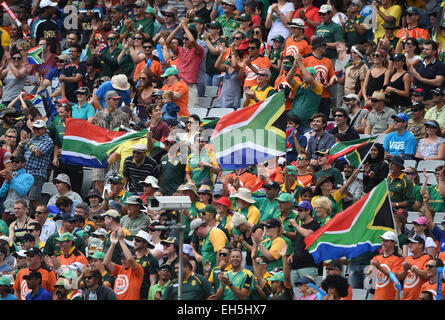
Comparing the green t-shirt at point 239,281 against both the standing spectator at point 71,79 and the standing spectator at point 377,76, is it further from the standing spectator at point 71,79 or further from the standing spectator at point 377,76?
the standing spectator at point 71,79

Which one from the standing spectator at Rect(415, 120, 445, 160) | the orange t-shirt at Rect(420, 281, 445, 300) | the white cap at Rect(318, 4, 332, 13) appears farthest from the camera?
the white cap at Rect(318, 4, 332, 13)

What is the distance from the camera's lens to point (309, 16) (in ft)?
72.6

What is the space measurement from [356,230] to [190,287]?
218cm

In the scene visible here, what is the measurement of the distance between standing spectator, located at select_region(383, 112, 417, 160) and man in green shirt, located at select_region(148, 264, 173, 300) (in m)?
4.47

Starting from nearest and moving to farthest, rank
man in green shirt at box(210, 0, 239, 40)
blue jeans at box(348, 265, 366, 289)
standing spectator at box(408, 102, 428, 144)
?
1. blue jeans at box(348, 265, 366, 289)
2. standing spectator at box(408, 102, 428, 144)
3. man in green shirt at box(210, 0, 239, 40)

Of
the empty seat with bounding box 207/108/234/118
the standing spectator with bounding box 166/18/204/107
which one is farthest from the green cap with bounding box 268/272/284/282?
the standing spectator with bounding box 166/18/204/107

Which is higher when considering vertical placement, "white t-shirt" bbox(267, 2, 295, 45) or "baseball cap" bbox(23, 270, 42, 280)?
"white t-shirt" bbox(267, 2, 295, 45)

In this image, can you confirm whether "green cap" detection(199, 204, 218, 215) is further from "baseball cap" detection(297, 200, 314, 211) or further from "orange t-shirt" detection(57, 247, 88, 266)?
"orange t-shirt" detection(57, 247, 88, 266)

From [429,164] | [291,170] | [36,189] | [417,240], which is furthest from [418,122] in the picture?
[36,189]

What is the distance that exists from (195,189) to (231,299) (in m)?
3.09

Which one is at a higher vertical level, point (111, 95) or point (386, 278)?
point (111, 95)

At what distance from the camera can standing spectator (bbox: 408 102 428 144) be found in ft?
61.6

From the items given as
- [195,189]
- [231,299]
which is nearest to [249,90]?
[195,189]

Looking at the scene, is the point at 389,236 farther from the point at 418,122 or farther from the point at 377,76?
the point at 377,76
